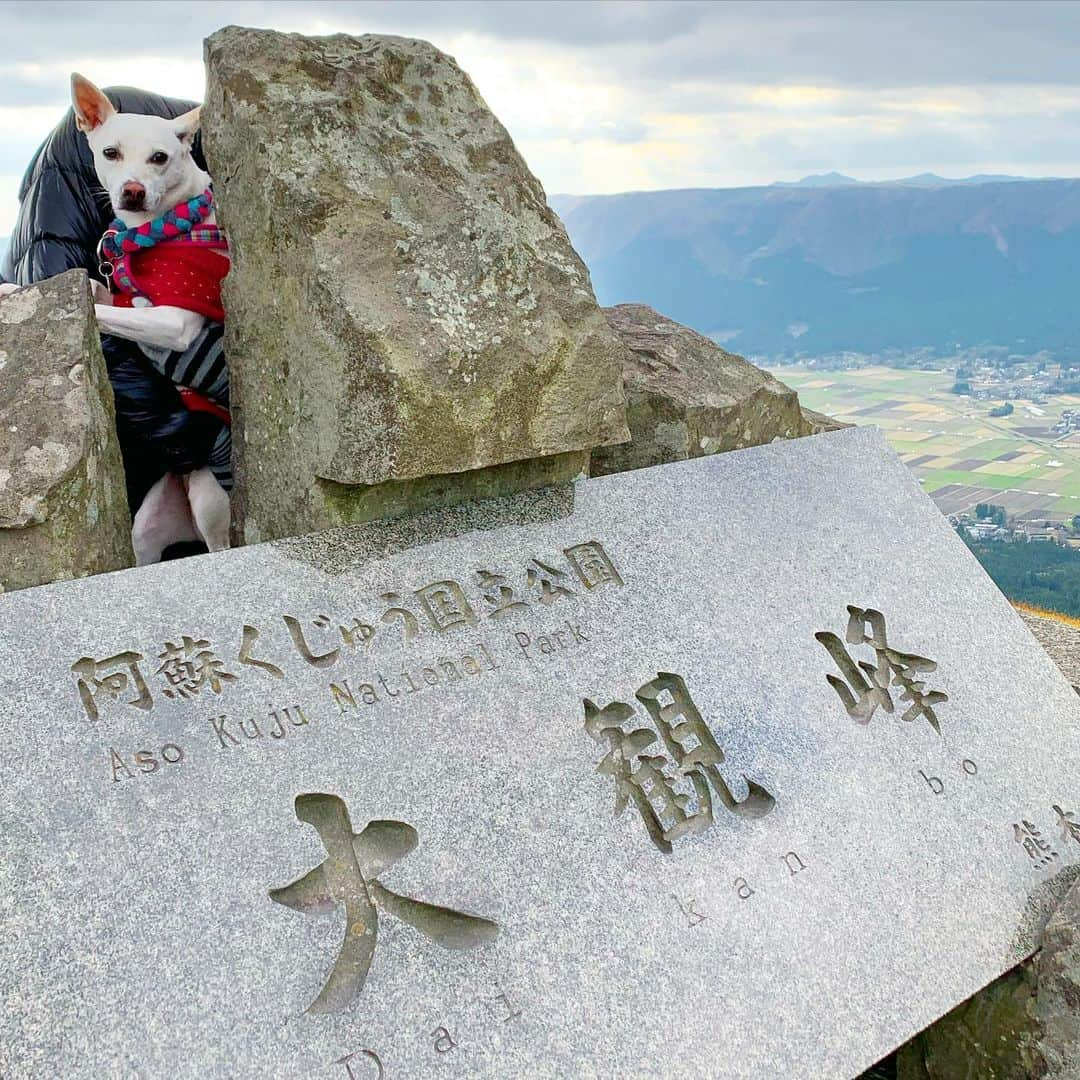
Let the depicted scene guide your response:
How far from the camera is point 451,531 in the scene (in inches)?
117

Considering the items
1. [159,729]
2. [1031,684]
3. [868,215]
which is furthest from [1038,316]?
[159,729]

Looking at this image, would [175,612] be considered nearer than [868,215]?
Yes

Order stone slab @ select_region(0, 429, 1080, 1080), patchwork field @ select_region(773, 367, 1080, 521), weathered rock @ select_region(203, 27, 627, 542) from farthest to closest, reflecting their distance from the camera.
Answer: patchwork field @ select_region(773, 367, 1080, 521)
weathered rock @ select_region(203, 27, 627, 542)
stone slab @ select_region(0, 429, 1080, 1080)

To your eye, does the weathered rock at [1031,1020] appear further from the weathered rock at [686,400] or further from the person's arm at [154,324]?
the person's arm at [154,324]

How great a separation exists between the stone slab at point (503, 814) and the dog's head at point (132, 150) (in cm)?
149

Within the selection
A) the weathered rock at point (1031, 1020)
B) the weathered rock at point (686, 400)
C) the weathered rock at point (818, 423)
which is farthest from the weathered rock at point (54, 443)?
the weathered rock at point (818, 423)

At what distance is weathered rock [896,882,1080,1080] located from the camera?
2.73 metres

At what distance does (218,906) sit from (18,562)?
4.20 ft

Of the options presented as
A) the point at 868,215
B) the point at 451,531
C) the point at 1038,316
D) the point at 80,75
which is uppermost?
the point at 80,75

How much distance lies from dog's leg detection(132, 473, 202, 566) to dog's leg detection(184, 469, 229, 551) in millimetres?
30

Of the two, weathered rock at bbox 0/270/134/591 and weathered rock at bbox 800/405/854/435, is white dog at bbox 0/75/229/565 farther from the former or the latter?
weathered rock at bbox 800/405/854/435

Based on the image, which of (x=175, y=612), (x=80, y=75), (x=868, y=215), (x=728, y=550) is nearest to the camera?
(x=175, y=612)

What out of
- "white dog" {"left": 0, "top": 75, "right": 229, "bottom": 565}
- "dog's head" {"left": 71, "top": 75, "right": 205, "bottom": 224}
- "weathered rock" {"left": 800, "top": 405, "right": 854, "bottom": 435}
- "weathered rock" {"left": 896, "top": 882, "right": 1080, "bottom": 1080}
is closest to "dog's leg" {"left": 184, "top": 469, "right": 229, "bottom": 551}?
"white dog" {"left": 0, "top": 75, "right": 229, "bottom": 565}

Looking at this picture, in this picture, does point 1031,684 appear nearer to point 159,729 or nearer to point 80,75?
point 159,729
